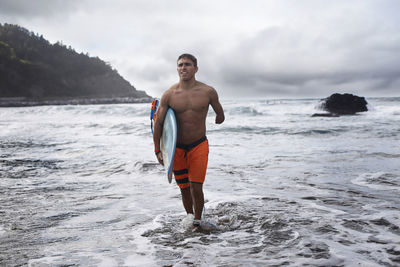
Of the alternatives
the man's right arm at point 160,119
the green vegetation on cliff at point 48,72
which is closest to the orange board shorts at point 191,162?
the man's right arm at point 160,119

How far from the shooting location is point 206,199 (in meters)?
4.79

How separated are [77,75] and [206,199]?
118m

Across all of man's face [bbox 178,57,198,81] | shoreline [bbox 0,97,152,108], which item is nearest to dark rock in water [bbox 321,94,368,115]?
man's face [bbox 178,57,198,81]

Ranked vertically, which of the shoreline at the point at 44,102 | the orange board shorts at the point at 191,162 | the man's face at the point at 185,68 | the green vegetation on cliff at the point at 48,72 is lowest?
the orange board shorts at the point at 191,162

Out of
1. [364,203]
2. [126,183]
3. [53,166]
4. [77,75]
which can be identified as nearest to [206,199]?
[126,183]

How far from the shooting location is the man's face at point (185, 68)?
333 cm

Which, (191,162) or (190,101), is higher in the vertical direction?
(190,101)

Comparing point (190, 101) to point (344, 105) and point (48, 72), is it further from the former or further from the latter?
point (48, 72)

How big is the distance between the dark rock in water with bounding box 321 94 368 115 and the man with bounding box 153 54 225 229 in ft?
84.6

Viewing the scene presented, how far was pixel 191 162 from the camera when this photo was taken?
3.47 metres

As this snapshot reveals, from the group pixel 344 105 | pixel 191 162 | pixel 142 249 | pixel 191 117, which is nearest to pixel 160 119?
pixel 191 117

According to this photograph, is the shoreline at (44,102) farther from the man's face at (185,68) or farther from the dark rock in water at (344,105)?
the man's face at (185,68)

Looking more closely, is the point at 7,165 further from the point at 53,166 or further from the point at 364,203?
the point at 364,203

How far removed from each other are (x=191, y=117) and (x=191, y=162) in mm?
491
